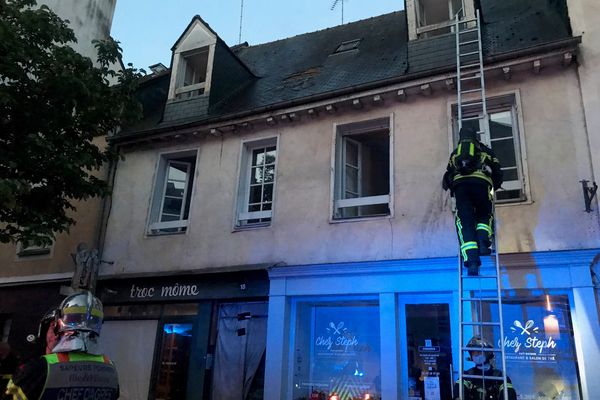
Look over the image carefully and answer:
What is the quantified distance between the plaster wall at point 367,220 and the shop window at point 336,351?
33.4 inches

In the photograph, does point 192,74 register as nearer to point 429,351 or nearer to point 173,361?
point 173,361

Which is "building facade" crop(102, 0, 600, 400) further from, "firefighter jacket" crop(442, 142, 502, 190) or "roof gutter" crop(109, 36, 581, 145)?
"firefighter jacket" crop(442, 142, 502, 190)

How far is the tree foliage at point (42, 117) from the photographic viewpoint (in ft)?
23.0

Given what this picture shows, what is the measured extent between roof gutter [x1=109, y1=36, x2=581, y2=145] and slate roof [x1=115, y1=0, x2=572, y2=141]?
0.02 metres

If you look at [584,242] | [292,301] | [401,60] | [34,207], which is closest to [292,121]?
[401,60]

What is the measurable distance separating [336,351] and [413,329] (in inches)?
50.9

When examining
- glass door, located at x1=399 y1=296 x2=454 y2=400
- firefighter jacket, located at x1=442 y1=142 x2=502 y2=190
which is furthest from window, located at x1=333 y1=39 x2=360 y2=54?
firefighter jacket, located at x1=442 y1=142 x2=502 y2=190

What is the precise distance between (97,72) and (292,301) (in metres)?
4.85

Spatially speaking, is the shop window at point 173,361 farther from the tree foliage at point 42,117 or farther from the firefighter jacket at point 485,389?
the firefighter jacket at point 485,389

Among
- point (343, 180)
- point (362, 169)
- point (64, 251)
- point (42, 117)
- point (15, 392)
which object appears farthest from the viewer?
point (64, 251)

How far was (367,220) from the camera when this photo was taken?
8359 mm

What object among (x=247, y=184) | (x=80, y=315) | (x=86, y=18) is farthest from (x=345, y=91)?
(x=86, y=18)

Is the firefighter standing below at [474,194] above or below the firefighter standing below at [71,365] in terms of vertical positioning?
above

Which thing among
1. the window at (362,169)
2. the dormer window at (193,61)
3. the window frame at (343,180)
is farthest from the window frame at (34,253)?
the window at (362,169)
